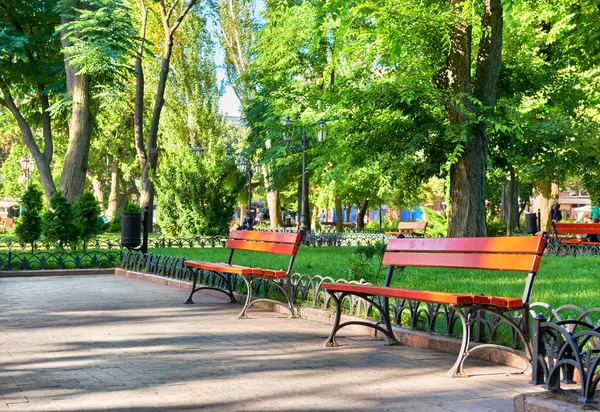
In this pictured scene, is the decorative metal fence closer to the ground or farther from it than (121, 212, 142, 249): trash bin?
closer to the ground

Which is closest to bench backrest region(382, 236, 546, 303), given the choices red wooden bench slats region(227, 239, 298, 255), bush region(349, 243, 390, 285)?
red wooden bench slats region(227, 239, 298, 255)

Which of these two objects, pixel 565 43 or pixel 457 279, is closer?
pixel 457 279

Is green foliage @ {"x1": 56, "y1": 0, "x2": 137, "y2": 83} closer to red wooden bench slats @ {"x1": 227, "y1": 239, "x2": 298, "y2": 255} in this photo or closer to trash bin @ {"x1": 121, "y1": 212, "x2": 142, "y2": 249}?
trash bin @ {"x1": 121, "y1": 212, "x2": 142, "y2": 249}

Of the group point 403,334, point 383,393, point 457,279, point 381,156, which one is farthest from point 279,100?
point 383,393

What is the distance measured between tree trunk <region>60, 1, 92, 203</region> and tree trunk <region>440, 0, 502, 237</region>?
1141 cm

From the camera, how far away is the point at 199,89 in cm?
3934

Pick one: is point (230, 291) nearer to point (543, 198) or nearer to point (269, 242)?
point (269, 242)

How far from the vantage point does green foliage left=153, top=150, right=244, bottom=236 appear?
28469 mm

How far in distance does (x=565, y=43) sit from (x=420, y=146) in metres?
10.6

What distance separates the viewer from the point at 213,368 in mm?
5988

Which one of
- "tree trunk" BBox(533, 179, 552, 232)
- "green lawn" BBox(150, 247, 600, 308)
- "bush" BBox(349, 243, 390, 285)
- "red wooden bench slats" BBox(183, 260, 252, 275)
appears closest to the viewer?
"red wooden bench slats" BBox(183, 260, 252, 275)

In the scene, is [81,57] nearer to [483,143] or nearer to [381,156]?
[381,156]

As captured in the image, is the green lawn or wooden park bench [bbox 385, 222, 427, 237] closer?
the green lawn

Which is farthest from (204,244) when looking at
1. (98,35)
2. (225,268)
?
(225,268)
